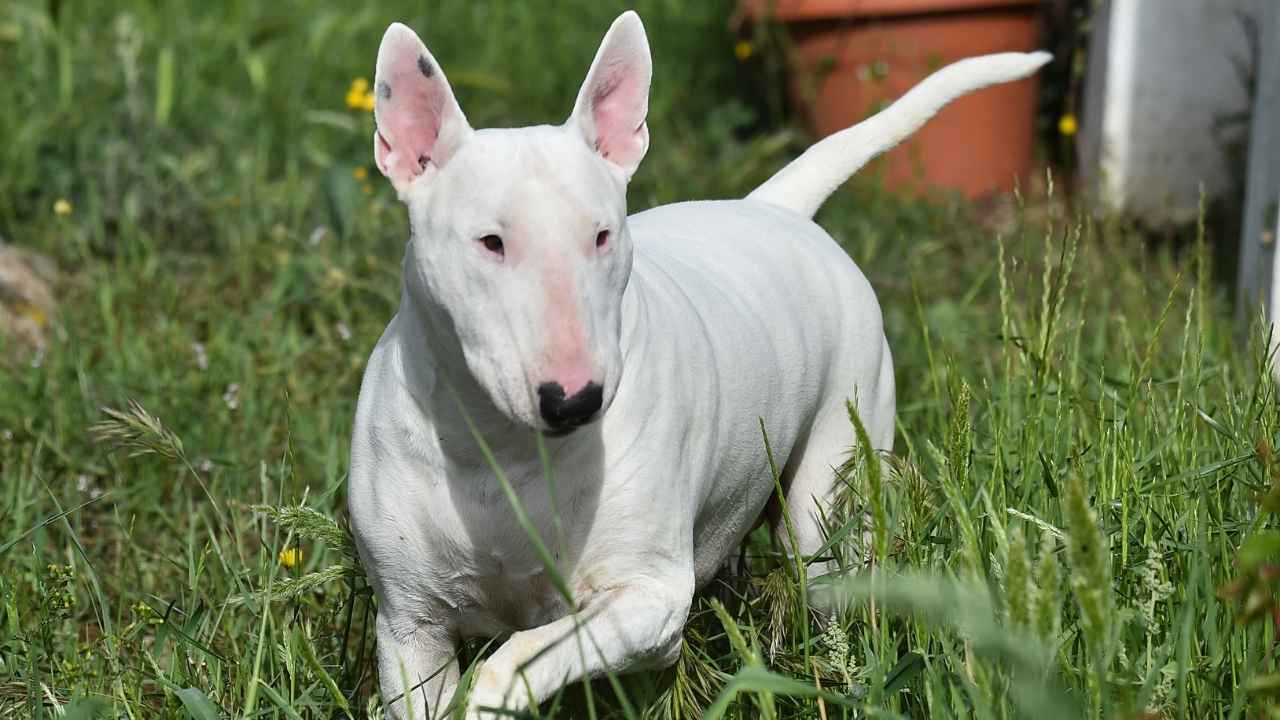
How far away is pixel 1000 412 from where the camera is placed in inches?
126

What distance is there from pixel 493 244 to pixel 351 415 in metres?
2.01

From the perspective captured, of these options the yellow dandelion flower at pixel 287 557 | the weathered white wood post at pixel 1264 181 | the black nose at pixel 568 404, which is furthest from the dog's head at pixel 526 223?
the weathered white wood post at pixel 1264 181

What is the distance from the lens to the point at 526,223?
2211mm

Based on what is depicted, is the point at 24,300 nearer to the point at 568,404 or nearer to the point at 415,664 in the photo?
the point at 415,664

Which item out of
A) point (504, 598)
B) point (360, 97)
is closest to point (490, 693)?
point (504, 598)

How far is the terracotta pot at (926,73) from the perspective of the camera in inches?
251

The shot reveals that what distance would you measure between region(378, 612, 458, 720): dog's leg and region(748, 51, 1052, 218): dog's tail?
1.31 meters

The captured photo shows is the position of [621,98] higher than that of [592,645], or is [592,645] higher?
[621,98]

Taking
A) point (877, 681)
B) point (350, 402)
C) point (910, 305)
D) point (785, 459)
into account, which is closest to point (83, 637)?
point (350, 402)

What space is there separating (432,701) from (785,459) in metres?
0.84

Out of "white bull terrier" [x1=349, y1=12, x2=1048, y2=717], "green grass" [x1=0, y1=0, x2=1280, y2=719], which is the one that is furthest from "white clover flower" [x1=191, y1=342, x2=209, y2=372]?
"white bull terrier" [x1=349, y1=12, x2=1048, y2=717]

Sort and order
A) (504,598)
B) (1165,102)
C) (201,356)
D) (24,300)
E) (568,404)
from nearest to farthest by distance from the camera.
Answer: (568,404)
(504,598)
(201,356)
(24,300)
(1165,102)

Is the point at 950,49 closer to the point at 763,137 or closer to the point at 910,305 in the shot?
the point at 763,137

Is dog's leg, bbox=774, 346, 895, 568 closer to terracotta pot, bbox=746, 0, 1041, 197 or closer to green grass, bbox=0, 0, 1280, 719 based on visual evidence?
green grass, bbox=0, 0, 1280, 719
